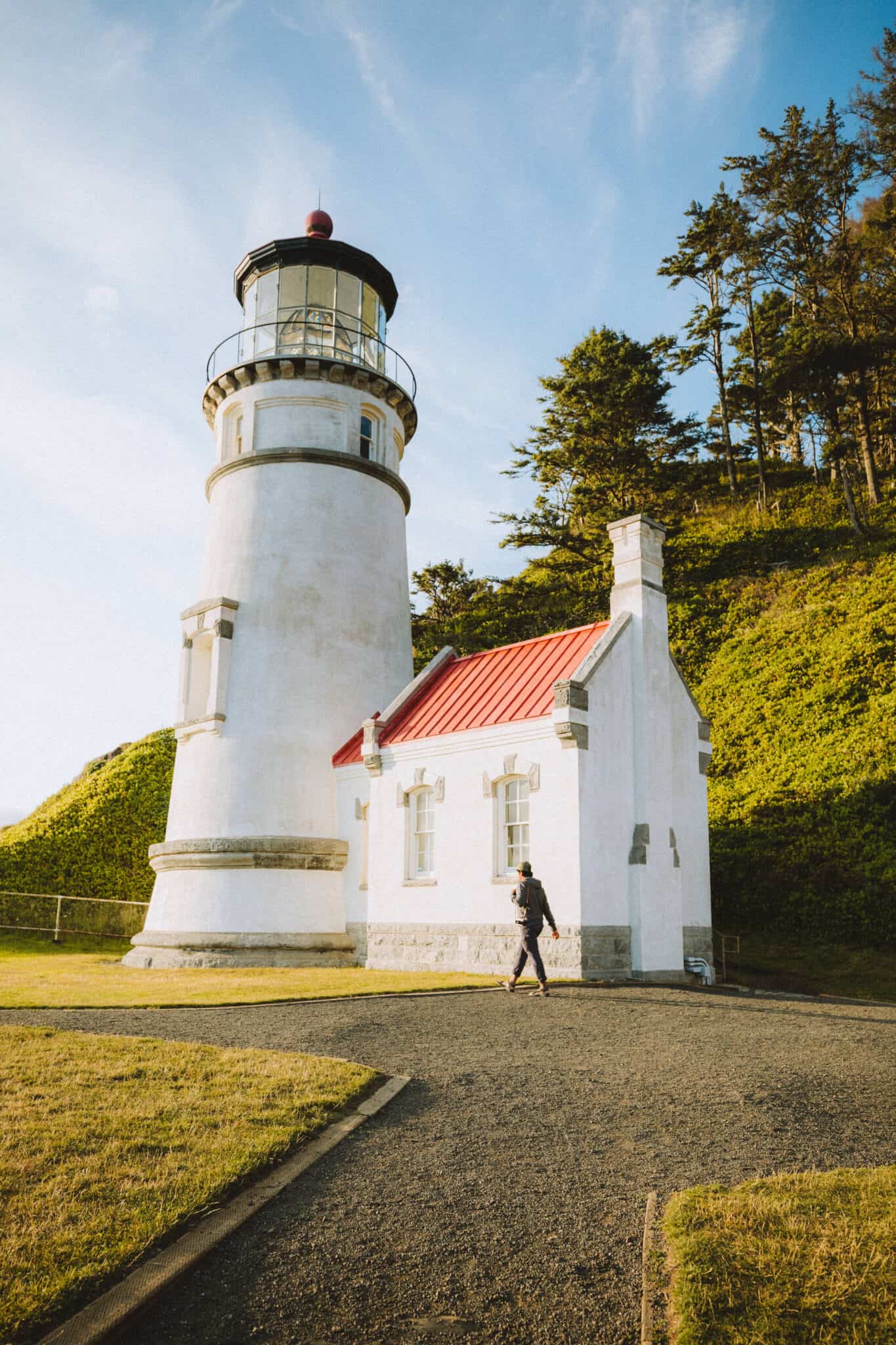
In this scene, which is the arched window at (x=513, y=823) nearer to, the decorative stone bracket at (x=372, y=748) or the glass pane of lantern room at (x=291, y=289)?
the decorative stone bracket at (x=372, y=748)

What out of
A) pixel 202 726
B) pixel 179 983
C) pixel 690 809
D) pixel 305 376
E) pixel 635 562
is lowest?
pixel 179 983

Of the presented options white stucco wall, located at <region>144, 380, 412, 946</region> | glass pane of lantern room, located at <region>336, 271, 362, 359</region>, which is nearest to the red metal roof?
white stucco wall, located at <region>144, 380, 412, 946</region>

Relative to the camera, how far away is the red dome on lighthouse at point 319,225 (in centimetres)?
2183

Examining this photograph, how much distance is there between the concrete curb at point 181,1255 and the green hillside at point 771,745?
15.3 meters

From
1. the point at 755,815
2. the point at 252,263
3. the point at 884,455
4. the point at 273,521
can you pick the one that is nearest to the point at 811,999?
the point at 755,815

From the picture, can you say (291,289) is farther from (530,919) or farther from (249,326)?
(530,919)

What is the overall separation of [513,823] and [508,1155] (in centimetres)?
1018

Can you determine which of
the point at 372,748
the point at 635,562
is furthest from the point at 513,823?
the point at 635,562

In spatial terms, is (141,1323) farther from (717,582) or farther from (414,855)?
(717,582)

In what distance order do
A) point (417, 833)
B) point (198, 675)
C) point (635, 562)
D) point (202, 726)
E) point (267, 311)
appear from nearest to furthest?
point (635, 562), point (417, 833), point (202, 726), point (198, 675), point (267, 311)

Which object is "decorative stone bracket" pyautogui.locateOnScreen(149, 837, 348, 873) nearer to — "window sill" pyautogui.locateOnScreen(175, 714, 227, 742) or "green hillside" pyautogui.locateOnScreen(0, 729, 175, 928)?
"window sill" pyautogui.locateOnScreen(175, 714, 227, 742)

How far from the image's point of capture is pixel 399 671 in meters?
21.4

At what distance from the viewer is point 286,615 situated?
2012 cm

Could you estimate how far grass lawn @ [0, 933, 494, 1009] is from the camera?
11664mm
